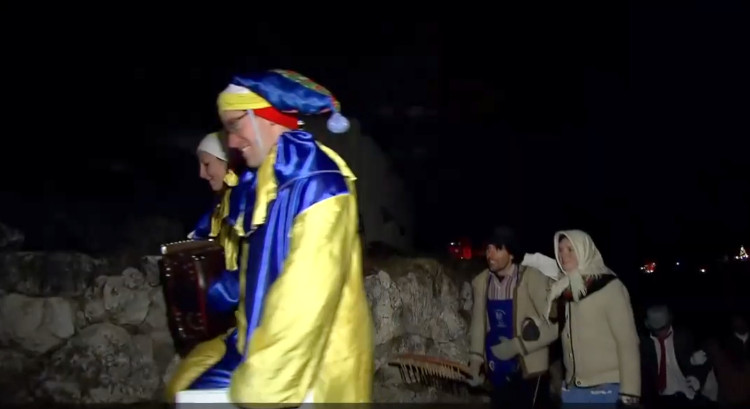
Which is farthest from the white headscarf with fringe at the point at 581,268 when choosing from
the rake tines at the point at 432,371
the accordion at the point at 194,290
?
the accordion at the point at 194,290

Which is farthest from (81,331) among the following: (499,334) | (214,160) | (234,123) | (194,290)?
(234,123)

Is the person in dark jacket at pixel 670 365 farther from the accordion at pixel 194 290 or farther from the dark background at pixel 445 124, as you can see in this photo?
the accordion at pixel 194 290

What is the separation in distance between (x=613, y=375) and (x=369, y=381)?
1.61 m

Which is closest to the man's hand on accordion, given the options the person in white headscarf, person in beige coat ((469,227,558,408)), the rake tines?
the person in white headscarf

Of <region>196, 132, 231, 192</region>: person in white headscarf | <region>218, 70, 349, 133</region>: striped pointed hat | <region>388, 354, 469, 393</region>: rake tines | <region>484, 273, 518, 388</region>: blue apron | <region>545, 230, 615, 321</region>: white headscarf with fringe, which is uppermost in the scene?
<region>218, 70, 349, 133</region>: striped pointed hat

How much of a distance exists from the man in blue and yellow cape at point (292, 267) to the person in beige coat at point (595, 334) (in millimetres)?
1553

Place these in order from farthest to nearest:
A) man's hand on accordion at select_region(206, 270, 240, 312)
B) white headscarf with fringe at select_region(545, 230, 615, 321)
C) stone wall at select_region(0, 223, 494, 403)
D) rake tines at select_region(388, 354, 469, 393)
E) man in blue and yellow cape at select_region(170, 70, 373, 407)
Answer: rake tines at select_region(388, 354, 469, 393)
stone wall at select_region(0, 223, 494, 403)
white headscarf with fringe at select_region(545, 230, 615, 321)
man's hand on accordion at select_region(206, 270, 240, 312)
man in blue and yellow cape at select_region(170, 70, 373, 407)

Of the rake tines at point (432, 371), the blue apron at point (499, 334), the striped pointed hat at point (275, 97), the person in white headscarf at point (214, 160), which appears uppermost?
the striped pointed hat at point (275, 97)

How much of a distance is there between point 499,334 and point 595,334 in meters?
0.61

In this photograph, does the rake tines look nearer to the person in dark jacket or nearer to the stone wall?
the stone wall

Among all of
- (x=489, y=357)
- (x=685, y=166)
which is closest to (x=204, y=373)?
(x=489, y=357)

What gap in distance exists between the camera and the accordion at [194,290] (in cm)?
207

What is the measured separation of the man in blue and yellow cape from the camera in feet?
5.11

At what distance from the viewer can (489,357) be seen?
3752 mm
